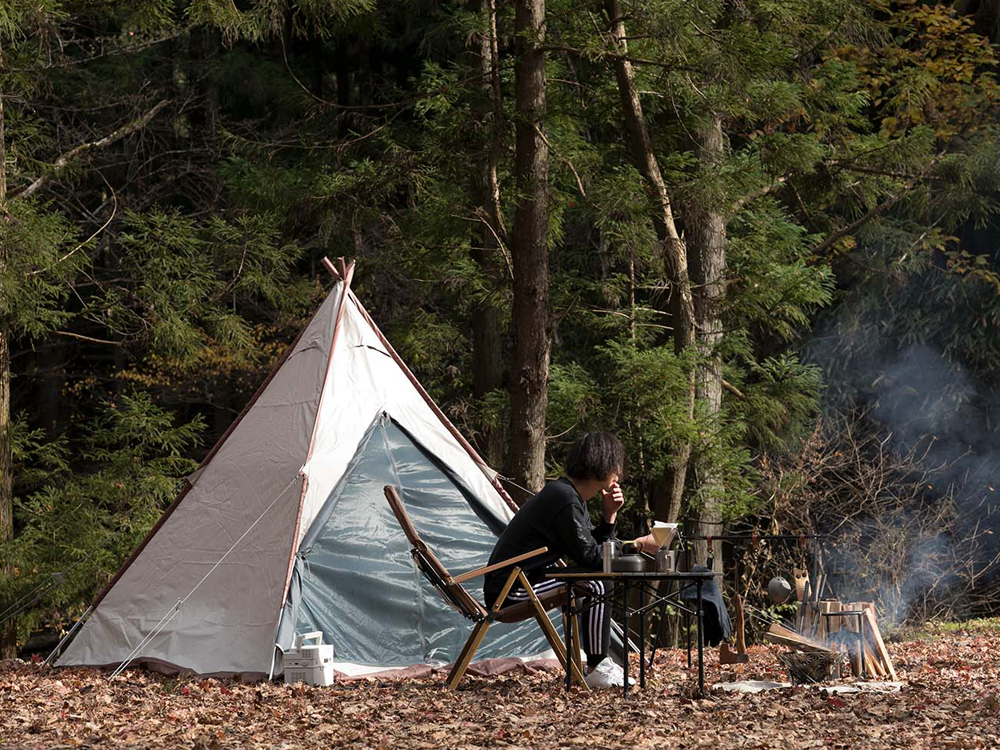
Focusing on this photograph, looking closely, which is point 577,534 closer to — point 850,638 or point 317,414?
point 850,638

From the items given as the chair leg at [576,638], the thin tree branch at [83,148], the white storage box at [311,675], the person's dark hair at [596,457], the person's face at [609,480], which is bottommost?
the white storage box at [311,675]

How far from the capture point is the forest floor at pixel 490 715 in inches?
167

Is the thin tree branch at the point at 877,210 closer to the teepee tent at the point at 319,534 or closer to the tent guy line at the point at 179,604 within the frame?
the teepee tent at the point at 319,534

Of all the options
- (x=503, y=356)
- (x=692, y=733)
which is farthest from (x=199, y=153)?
(x=692, y=733)

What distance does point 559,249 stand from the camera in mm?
13148

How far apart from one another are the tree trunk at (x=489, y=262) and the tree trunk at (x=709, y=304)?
5.05ft

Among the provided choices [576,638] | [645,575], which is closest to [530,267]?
[576,638]

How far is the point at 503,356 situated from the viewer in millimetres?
12883

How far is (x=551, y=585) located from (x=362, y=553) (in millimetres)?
1489

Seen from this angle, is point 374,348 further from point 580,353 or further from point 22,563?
point 580,353

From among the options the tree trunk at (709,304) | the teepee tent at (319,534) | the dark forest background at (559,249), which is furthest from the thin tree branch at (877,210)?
the teepee tent at (319,534)

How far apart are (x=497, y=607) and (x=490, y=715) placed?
716mm

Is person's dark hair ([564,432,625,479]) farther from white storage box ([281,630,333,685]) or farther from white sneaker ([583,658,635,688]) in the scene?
white storage box ([281,630,333,685])

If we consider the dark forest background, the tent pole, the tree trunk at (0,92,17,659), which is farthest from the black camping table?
the tree trunk at (0,92,17,659)
